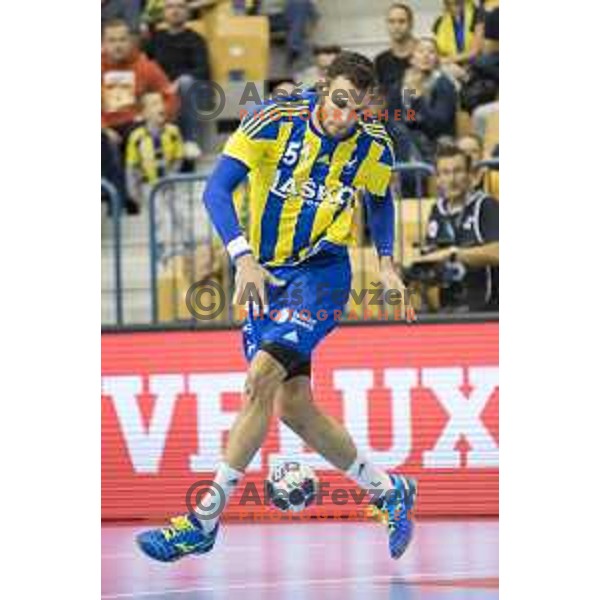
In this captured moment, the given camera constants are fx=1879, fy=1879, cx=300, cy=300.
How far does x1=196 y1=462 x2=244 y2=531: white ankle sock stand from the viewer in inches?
322

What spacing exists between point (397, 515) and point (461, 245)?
2.99 meters

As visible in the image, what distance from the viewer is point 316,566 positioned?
927 cm

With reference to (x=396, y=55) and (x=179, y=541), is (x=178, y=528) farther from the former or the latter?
(x=396, y=55)

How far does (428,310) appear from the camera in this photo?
11.4 metres

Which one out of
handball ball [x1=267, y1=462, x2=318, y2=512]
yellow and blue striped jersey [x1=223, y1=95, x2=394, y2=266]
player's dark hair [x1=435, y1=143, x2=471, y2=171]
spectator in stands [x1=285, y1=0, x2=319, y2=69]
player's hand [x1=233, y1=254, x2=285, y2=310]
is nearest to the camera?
player's hand [x1=233, y1=254, x2=285, y2=310]

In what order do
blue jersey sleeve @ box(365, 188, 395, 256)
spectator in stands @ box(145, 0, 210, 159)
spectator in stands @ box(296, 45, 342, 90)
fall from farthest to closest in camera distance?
spectator in stands @ box(145, 0, 210, 159)
spectator in stands @ box(296, 45, 342, 90)
blue jersey sleeve @ box(365, 188, 395, 256)

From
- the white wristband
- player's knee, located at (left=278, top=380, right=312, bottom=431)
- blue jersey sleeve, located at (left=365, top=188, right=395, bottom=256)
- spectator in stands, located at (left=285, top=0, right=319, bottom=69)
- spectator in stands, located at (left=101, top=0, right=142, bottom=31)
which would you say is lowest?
player's knee, located at (left=278, top=380, right=312, bottom=431)

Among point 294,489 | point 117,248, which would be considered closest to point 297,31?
point 117,248

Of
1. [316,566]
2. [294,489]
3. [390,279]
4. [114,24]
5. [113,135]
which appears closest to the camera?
[390,279]

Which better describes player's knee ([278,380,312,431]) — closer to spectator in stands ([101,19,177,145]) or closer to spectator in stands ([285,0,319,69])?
spectator in stands ([101,19,177,145])

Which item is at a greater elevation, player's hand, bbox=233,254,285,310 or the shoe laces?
player's hand, bbox=233,254,285,310

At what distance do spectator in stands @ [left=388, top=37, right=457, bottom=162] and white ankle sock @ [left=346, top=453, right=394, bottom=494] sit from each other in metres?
3.71

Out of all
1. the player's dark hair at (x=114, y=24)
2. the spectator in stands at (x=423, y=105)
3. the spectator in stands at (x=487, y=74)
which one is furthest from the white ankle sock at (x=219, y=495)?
the player's dark hair at (x=114, y=24)

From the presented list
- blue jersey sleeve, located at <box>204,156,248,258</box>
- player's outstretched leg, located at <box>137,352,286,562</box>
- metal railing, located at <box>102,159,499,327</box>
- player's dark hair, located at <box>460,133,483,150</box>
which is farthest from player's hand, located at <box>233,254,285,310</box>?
player's dark hair, located at <box>460,133,483,150</box>
